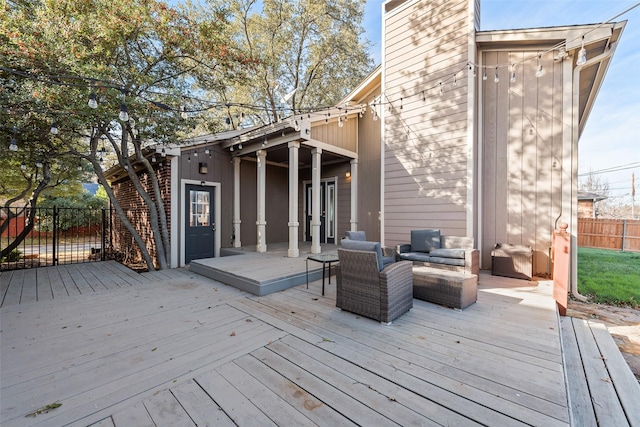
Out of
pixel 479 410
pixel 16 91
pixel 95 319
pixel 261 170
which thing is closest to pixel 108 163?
pixel 16 91

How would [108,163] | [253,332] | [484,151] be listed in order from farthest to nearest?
[108,163]
[484,151]
[253,332]

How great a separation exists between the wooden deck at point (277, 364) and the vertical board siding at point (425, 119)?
7.72 feet

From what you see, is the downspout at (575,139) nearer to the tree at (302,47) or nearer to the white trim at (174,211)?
the white trim at (174,211)

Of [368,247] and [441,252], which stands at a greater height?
[368,247]

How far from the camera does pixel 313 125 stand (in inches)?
243

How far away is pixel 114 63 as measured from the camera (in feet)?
16.6

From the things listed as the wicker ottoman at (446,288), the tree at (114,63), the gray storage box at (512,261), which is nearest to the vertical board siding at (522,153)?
the gray storage box at (512,261)

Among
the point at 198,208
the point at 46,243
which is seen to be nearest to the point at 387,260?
the point at 198,208

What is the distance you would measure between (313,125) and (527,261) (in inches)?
196

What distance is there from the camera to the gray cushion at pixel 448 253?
4.38m

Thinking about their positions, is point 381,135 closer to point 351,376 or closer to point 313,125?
point 313,125

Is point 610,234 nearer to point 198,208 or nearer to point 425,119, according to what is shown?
point 425,119

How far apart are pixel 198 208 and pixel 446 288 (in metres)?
5.97

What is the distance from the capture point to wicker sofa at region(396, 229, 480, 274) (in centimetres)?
430
